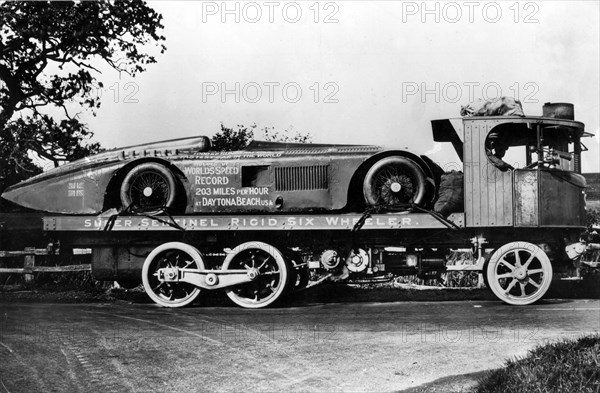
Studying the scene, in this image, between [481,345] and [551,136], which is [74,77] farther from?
[481,345]

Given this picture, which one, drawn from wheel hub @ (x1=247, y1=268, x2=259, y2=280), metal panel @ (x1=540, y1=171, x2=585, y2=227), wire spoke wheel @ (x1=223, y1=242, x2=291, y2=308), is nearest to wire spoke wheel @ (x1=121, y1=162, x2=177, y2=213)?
wire spoke wheel @ (x1=223, y1=242, x2=291, y2=308)

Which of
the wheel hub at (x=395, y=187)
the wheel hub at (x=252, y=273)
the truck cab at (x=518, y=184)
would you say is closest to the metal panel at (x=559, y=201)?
the truck cab at (x=518, y=184)

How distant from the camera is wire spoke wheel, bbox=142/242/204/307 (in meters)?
10.7

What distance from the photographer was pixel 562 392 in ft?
18.2

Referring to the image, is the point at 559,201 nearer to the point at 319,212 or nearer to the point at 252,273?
the point at 319,212

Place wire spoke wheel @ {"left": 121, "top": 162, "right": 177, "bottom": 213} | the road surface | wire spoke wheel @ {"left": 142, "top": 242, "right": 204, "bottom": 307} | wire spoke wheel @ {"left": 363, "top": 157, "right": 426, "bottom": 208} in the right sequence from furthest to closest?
wire spoke wheel @ {"left": 121, "top": 162, "right": 177, "bottom": 213} → wire spoke wheel @ {"left": 142, "top": 242, "right": 204, "bottom": 307} → wire spoke wheel @ {"left": 363, "top": 157, "right": 426, "bottom": 208} → the road surface

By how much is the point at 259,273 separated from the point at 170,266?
155 cm

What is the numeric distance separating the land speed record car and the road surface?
5.92 feet

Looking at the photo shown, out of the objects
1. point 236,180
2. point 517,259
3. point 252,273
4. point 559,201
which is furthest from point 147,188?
point 559,201

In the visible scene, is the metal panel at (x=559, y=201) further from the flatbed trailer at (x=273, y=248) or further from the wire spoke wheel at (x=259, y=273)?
the wire spoke wheel at (x=259, y=273)

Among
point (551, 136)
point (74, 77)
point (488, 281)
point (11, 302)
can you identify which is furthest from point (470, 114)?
point (74, 77)

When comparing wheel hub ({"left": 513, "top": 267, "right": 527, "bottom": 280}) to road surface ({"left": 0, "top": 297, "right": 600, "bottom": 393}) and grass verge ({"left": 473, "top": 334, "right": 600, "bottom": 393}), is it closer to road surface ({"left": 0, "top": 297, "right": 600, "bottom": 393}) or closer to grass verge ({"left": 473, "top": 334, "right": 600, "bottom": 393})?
road surface ({"left": 0, "top": 297, "right": 600, "bottom": 393})

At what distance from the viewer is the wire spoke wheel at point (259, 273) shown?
34.4 feet

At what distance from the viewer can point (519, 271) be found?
10.2 meters
